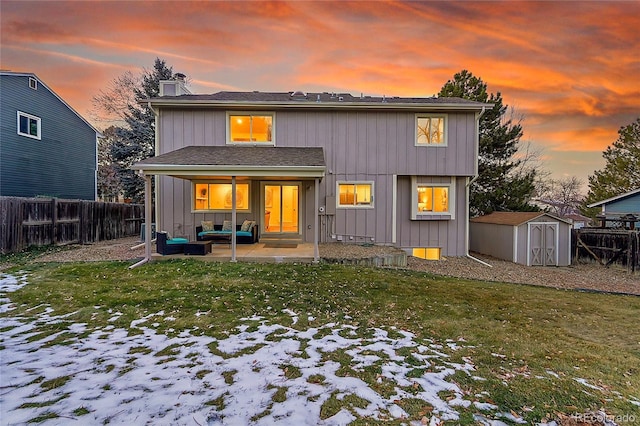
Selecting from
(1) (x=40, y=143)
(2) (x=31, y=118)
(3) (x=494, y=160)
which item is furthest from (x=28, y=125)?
(3) (x=494, y=160)

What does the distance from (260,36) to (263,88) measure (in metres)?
4.79

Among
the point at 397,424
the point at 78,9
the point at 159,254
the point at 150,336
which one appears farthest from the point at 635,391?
the point at 78,9

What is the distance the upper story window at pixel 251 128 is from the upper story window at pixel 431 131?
5523 millimetres

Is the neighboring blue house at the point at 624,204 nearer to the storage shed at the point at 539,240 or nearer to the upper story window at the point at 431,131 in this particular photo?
the storage shed at the point at 539,240

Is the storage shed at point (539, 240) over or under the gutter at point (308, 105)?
under

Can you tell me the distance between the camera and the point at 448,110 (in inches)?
464

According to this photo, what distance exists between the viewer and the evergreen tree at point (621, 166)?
20.3 meters

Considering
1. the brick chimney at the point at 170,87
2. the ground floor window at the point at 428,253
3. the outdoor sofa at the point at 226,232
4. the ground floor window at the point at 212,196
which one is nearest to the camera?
the outdoor sofa at the point at 226,232

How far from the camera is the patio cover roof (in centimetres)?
852

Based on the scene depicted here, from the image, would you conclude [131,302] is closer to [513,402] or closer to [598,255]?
[513,402]

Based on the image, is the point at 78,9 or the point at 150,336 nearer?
the point at 150,336

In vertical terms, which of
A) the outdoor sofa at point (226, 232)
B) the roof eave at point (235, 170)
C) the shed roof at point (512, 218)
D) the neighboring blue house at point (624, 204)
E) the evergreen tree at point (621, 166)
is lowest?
the outdoor sofa at point (226, 232)

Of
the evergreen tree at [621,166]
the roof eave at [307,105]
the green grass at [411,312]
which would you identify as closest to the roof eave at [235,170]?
the green grass at [411,312]

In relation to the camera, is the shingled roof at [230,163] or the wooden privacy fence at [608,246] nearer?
the shingled roof at [230,163]
